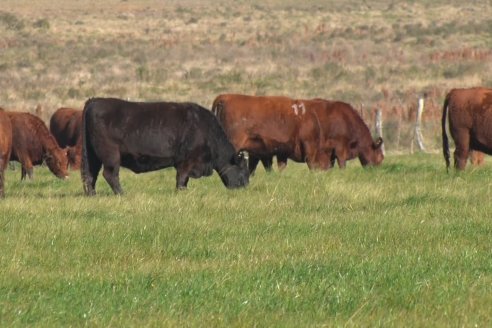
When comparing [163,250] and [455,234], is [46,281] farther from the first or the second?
[455,234]

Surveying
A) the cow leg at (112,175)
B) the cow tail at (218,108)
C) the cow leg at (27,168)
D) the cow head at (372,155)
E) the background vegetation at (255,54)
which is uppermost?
the cow leg at (112,175)

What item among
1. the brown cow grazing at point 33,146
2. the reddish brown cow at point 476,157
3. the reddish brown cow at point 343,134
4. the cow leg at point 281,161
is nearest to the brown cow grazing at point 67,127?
the brown cow grazing at point 33,146

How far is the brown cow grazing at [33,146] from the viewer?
1972cm

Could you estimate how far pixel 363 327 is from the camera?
20.9 ft

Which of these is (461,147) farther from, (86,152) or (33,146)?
(33,146)

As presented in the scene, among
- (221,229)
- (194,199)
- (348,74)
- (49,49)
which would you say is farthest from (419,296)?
(49,49)

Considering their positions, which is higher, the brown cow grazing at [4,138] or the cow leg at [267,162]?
the brown cow grazing at [4,138]

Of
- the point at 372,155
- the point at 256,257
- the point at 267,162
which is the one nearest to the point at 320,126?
the point at 267,162

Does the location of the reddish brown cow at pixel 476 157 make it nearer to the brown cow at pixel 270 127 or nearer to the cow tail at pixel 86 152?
the brown cow at pixel 270 127

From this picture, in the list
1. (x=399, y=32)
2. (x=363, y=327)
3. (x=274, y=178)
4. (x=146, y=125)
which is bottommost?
(x=399, y=32)

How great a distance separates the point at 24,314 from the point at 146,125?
900 cm

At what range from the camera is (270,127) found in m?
19.9

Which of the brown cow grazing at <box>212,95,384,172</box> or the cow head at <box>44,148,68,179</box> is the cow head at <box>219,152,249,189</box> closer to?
the brown cow grazing at <box>212,95,384,172</box>

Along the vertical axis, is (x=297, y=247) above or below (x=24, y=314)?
below
